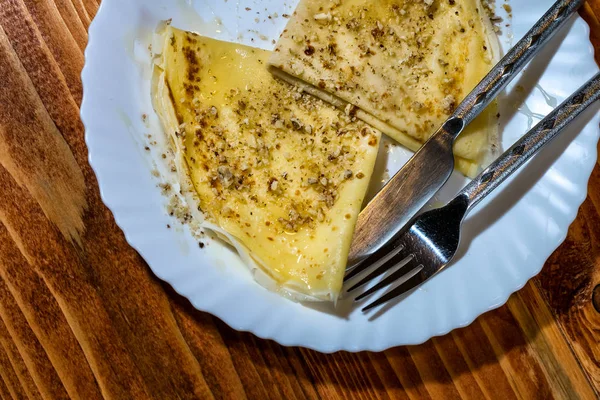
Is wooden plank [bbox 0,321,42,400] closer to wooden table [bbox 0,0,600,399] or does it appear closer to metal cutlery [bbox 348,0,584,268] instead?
wooden table [bbox 0,0,600,399]

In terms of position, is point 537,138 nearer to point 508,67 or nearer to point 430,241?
point 508,67

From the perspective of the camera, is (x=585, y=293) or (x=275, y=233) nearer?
(x=275, y=233)

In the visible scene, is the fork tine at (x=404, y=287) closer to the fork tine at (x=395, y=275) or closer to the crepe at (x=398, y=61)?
the fork tine at (x=395, y=275)

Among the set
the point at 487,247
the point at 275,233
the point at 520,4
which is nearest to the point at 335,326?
the point at 275,233

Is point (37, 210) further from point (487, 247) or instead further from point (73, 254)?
point (487, 247)

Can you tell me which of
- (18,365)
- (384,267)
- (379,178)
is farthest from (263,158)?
(18,365)

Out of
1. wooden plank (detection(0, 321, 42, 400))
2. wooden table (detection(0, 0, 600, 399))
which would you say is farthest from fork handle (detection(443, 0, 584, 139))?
wooden plank (detection(0, 321, 42, 400))
